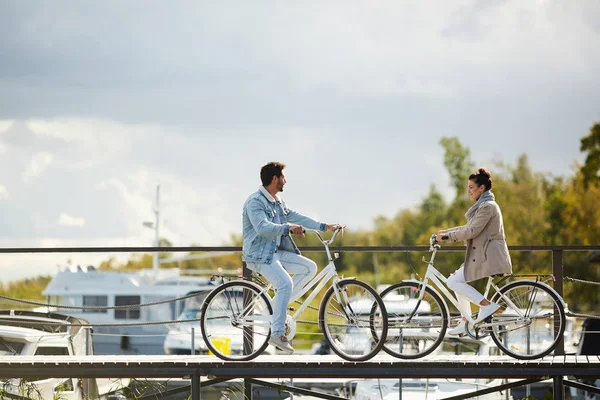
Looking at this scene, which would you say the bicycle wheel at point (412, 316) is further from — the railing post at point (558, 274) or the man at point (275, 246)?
the railing post at point (558, 274)

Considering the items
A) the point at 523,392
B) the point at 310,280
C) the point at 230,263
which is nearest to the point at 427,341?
the point at 310,280

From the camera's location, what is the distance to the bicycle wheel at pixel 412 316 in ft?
27.8

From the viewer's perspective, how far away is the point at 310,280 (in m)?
8.44

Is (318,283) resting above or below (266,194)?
below

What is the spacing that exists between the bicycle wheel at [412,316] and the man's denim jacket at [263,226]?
3.18 feet

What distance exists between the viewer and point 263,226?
8.14 meters

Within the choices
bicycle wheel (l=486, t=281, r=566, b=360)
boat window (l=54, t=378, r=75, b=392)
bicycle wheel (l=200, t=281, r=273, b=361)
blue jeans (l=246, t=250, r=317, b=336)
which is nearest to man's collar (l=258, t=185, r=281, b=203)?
blue jeans (l=246, t=250, r=317, b=336)

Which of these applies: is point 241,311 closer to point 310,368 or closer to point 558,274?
point 310,368

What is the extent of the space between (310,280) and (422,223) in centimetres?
7265

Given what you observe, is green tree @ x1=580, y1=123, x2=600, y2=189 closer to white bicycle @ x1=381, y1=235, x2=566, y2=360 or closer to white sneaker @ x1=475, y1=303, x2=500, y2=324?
white bicycle @ x1=381, y1=235, x2=566, y2=360

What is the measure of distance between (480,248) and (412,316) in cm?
84

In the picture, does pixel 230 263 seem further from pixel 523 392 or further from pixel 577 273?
pixel 523 392

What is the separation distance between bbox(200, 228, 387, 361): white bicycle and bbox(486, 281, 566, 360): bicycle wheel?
1.09m

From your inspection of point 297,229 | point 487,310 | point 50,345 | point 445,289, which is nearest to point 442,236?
point 445,289
